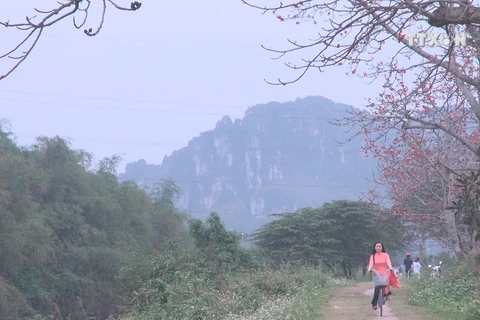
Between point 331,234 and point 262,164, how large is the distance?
363 ft

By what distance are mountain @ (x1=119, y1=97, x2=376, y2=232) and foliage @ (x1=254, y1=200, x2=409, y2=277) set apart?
293ft

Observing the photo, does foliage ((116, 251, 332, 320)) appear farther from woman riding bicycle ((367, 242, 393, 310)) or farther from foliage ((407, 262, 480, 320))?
foliage ((407, 262, 480, 320))

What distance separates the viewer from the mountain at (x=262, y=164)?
5438 inches

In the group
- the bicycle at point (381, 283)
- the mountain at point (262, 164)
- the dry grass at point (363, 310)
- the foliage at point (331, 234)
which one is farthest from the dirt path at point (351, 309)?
the mountain at point (262, 164)

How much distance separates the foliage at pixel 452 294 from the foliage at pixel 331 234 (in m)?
19.5

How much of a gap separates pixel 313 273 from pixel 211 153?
127 metres

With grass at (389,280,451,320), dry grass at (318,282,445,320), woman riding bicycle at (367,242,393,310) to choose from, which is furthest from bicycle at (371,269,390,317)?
grass at (389,280,451,320)

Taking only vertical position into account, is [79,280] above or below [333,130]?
below

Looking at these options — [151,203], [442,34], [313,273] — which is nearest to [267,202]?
[151,203]

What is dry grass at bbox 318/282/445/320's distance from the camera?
14056 mm

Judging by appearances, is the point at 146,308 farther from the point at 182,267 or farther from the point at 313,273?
the point at 313,273

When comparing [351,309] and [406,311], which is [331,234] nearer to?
[351,309]

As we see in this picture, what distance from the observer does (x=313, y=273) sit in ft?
80.6

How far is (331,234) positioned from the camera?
4203 cm
